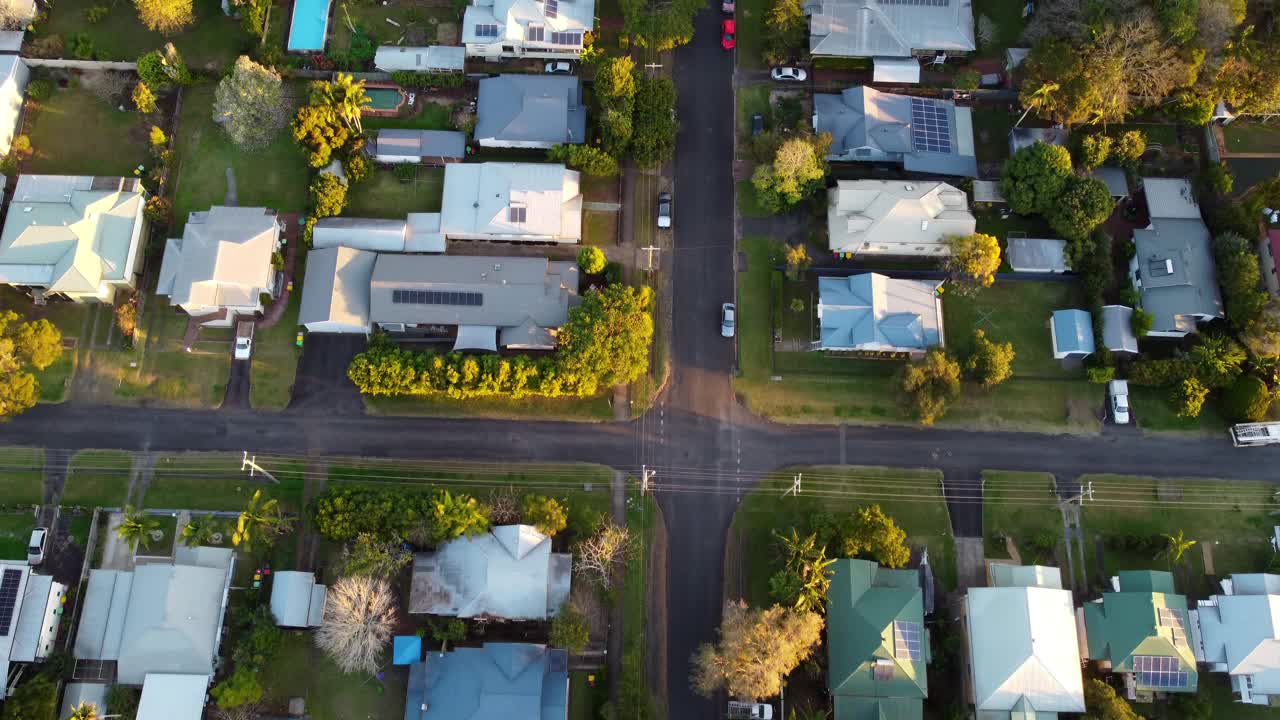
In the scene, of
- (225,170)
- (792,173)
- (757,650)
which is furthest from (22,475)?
(792,173)

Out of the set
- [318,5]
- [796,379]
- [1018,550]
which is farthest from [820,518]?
[318,5]

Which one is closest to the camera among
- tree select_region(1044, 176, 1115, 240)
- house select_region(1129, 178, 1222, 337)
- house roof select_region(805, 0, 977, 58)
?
house select_region(1129, 178, 1222, 337)

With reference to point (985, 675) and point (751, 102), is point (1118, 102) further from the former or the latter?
point (985, 675)

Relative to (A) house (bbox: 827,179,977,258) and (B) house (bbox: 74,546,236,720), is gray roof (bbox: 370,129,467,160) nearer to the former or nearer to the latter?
(A) house (bbox: 827,179,977,258)

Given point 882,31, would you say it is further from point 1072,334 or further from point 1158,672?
point 1158,672

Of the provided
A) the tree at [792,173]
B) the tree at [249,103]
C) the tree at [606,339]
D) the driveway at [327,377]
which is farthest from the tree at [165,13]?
the tree at [792,173]

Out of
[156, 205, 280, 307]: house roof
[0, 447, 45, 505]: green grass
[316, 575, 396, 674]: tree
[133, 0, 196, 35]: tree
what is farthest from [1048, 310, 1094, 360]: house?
[0, 447, 45, 505]: green grass

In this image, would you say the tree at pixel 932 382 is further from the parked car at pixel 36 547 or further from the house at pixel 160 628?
the parked car at pixel 36 547
